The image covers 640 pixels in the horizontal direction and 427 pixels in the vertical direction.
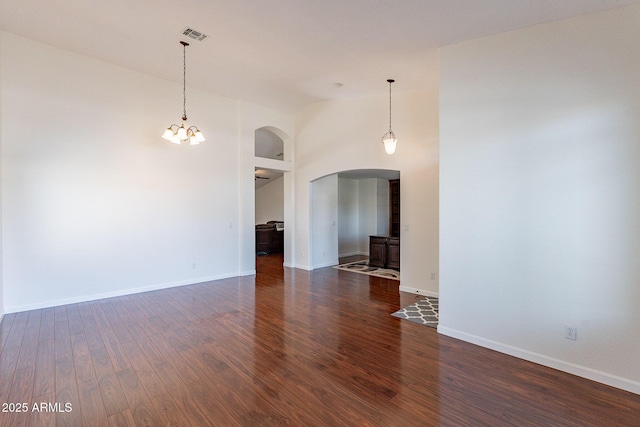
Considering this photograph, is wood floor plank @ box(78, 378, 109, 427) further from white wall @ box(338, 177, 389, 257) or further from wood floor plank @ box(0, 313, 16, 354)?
white wall @ box(338, 177, 389, 257)

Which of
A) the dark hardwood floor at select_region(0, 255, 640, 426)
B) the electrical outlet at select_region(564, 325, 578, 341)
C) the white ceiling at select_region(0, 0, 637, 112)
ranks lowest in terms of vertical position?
the dark hardwood floor at select_region(0, 255, 640, 426)

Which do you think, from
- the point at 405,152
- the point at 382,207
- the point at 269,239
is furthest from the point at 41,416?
the point at 382,207

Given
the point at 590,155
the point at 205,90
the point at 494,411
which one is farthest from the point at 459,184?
the point at 205,90

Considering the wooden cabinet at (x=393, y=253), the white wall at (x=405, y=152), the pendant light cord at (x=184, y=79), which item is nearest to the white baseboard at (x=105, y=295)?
the pendant light cord at (x=184, y=79)

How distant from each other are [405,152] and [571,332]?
3599 millimetres

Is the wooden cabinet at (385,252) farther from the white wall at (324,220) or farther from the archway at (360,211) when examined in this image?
the archway at (360,211)

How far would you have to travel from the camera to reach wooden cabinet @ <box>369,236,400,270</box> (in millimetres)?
7176

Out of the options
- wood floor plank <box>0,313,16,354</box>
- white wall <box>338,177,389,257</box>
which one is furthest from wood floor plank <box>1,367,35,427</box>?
white wall <box>338,177,389,257</box>

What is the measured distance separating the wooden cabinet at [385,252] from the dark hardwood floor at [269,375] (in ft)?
9.86

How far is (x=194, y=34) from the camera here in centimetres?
379

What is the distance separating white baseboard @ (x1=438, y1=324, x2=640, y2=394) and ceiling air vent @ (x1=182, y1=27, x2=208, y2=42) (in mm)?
4782

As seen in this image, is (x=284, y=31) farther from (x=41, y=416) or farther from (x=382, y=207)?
(x=382, y=207)

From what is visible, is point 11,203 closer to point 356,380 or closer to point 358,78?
point 356,380

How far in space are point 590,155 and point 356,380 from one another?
2902 millimetres
